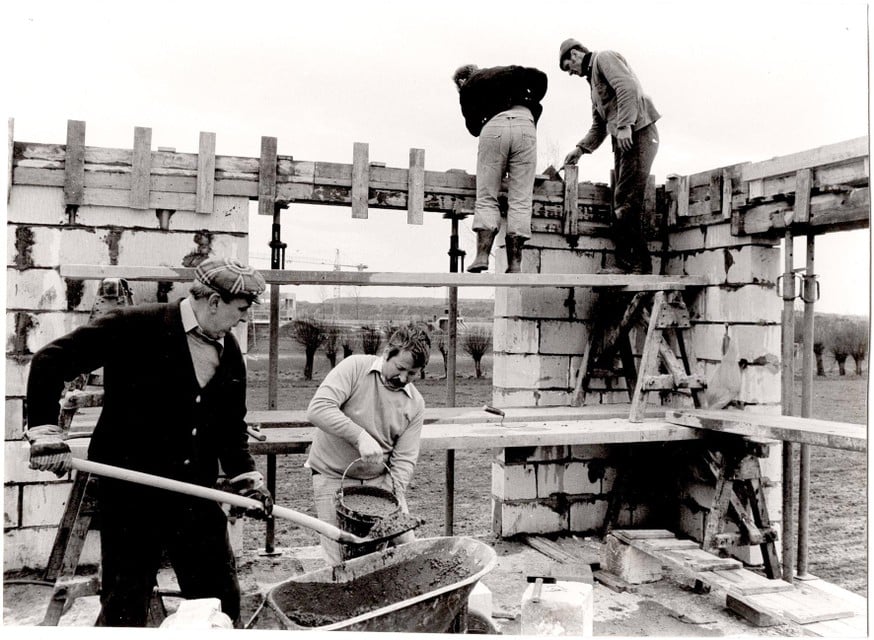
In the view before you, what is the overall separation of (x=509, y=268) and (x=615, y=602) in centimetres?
268

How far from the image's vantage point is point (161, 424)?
340 centimetres

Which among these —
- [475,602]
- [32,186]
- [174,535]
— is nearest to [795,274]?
[475,602]

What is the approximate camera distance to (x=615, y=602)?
209 inches

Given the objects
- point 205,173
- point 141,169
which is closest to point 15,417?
point 141,169

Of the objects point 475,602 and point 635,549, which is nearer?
point 475,602

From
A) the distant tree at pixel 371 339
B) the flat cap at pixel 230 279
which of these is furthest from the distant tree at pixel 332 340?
the flat cap at pixel 230 279

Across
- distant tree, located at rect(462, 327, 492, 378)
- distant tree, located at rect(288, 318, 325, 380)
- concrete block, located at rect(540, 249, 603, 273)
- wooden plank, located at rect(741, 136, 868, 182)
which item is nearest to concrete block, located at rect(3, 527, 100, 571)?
concrete block, located at rect(540, 249, 603, 273)

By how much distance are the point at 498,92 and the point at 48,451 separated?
4168mm

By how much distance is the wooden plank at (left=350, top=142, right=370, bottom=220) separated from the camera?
5605mm

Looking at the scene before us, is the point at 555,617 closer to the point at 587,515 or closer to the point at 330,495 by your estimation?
the point at 330,495

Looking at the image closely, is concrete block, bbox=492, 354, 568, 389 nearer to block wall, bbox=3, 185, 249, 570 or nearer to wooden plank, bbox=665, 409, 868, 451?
wooden plank, bbox=665, 409, 868, 451

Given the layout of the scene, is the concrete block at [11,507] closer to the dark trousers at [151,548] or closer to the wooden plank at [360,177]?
the dark trousers at [151,548]

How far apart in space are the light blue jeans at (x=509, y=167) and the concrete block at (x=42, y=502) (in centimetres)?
364

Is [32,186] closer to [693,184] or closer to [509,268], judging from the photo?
[509,268]
